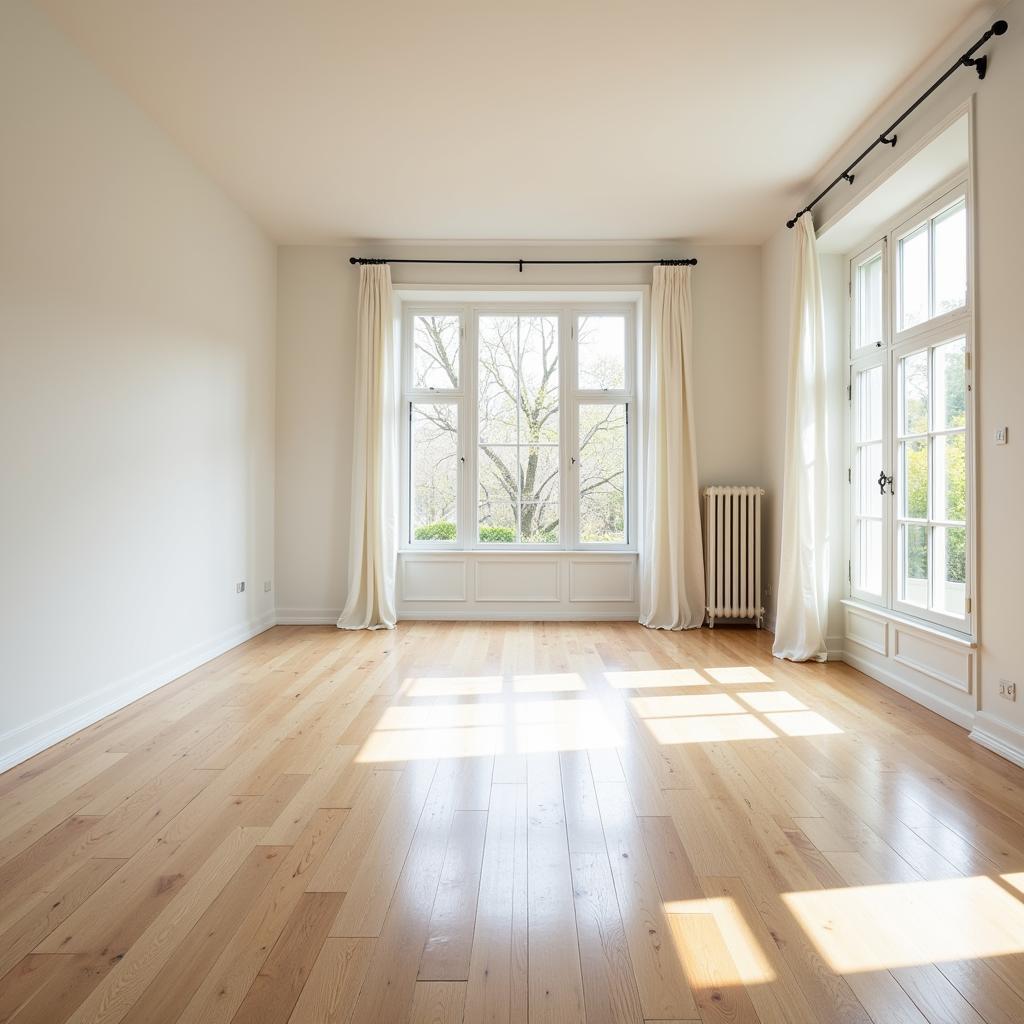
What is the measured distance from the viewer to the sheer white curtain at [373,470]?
17.8 ft

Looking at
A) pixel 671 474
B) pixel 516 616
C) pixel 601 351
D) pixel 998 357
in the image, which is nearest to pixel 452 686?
pixel 516 616

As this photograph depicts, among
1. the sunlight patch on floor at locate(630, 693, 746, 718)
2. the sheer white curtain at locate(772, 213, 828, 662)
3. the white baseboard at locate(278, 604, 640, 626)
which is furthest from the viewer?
the white baseboard at locate(278, 604, 640, 626)

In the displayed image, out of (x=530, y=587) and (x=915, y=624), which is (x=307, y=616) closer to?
(x=530, y=587)

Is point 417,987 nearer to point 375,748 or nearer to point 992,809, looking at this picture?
point 375,748

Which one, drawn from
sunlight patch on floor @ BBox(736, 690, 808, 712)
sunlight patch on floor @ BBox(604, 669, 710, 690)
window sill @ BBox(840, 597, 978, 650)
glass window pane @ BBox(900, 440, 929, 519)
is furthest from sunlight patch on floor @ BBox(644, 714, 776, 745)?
glass window pane @ BBox(900, 440, 929, 519)

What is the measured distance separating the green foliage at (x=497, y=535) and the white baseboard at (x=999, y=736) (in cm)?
364

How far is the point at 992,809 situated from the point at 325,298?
5476 millimetres

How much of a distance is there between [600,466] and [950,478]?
2833 millimetres

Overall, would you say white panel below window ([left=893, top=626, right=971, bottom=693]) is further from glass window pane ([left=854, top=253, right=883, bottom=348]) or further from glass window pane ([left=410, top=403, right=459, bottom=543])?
glass window pane ([left=410, top=403, right=459, bottom=543])

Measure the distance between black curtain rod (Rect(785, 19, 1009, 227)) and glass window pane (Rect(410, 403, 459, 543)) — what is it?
3.18m

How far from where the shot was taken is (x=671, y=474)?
17.9ft

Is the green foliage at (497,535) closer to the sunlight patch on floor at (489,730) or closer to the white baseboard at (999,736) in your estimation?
the sunlight patch on floor at (489,730)

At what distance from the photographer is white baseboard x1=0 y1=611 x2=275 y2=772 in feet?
8.86

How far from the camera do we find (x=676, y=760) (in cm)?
271
